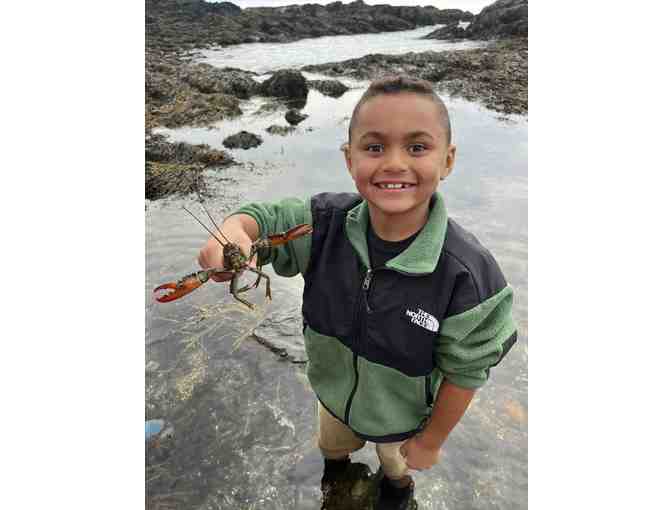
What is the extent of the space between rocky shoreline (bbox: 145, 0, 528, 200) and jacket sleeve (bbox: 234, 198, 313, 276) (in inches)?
134

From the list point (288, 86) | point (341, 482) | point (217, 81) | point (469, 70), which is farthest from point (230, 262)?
point (469, 70)

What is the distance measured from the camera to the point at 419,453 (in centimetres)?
147

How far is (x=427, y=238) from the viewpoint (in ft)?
3.93

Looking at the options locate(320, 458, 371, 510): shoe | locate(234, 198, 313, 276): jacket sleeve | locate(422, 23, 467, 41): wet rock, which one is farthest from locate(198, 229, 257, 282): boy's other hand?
locate(422, 23, 467, 41): wet rock

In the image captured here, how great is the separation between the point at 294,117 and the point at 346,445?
5808mm

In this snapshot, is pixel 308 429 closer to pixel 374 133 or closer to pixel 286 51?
pixel 374 133

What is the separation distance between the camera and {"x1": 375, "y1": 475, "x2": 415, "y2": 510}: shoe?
1.83 meters

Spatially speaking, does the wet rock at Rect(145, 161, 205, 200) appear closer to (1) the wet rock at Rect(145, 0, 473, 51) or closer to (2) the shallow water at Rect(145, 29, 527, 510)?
(2) the shallow water at Rect(145, 29, 527, 510)

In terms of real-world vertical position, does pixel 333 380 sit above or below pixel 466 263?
below

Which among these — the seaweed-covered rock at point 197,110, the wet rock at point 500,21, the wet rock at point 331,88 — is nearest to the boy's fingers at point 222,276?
the seaweed-covered rock at point 197,110

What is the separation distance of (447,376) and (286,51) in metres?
10.7

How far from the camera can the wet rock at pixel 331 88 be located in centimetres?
782

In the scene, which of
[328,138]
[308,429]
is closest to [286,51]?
[328,138]

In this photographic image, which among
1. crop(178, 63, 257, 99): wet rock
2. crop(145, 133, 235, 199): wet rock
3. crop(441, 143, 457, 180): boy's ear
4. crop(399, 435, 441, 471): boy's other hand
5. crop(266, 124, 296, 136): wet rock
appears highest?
crop(441, 143, 457, 180): boy's ear
